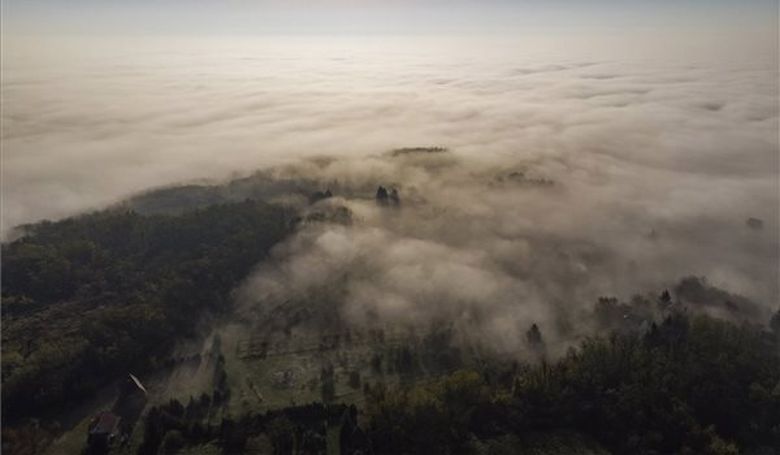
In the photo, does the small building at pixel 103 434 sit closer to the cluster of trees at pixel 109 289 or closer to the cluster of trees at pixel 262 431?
the cluster of trees at pixel 262 431

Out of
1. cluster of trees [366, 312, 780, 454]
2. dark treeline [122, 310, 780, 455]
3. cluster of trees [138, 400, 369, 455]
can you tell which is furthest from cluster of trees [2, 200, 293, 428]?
cluster of trees [366, 312, 780, 454]

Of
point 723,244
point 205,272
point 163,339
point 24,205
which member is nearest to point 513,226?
point 723,244

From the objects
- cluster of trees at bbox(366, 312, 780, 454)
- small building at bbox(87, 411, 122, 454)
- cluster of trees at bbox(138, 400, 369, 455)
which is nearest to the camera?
cluster of trees at bbox(138, 400, 369, 455)

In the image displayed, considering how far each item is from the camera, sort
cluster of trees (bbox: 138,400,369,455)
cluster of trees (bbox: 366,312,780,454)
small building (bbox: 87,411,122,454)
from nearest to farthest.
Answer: cluster of trees (bbox: 138,400,369,455)
cluster of trees (bbox: 366,312,780,454)
small building (bbox: 87,411,122,454)

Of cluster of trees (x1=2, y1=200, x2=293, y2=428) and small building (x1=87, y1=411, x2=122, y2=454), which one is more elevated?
cluster of trees (x1=2, y1=200, x2=293, y2=428)

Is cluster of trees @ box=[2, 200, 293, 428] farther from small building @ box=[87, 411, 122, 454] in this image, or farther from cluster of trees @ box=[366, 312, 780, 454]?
cluster of trees @ box=[366, 312, 780, 454]

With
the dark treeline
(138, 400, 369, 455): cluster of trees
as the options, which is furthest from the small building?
the dark treeline

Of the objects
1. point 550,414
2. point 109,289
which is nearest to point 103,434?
point 109,289

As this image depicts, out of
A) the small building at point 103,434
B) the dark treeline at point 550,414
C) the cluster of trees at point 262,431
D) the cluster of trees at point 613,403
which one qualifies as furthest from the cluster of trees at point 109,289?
the cluster of trees at point 613,403

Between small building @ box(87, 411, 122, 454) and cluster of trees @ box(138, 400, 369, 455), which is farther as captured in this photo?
small building @ box(87, 411, 122, 454)

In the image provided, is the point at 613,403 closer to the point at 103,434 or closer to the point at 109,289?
the point at 103,434
